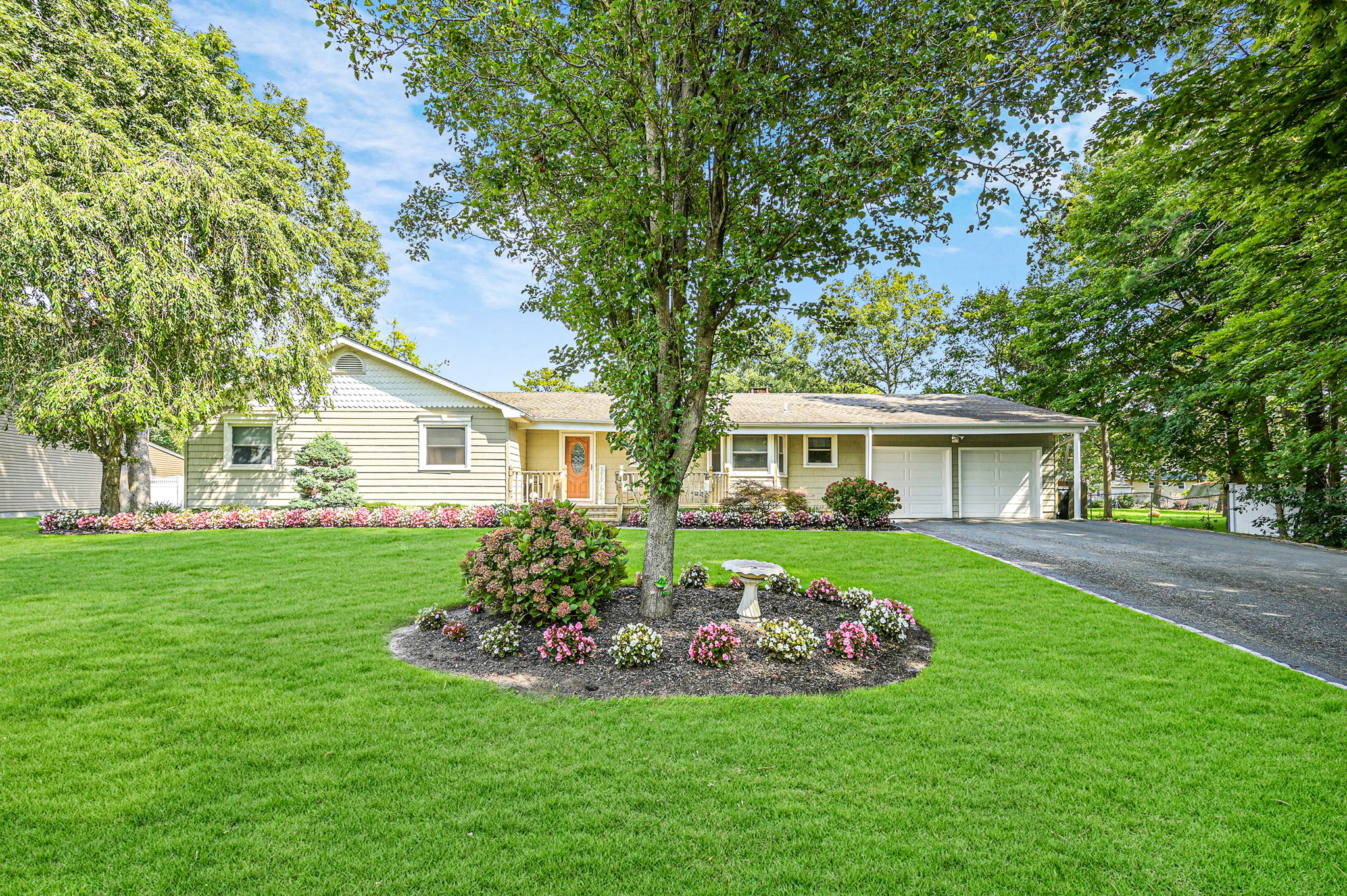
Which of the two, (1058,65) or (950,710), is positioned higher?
(1058,65)

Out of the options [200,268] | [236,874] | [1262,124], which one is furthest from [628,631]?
[200,268]

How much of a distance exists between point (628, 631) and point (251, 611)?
13.7 ft

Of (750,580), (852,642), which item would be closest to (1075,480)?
(750,580)

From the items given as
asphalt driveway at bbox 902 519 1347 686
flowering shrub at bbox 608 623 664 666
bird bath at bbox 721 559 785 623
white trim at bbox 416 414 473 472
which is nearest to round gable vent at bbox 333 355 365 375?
white trim at bbox 416 414 473 472

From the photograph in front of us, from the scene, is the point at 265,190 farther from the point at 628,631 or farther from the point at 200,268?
the point at 628,631

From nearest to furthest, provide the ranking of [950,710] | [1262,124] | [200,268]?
[950,710] < [1262,124] < [200,268]

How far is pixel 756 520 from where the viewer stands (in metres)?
12.7

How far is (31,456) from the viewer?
18.0m

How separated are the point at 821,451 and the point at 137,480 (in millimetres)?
17232

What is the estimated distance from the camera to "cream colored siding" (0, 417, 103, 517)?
56.5 feet

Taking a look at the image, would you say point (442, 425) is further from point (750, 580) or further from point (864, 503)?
point (750, 580)

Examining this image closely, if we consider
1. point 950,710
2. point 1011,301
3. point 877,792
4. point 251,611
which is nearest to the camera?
point 877,792

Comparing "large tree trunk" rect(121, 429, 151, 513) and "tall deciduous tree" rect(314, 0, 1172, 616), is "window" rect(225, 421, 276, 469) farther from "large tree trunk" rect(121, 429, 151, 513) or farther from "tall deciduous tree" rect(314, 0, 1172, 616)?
"tall deciduous tree" rect(314, 0, 1172, 616)

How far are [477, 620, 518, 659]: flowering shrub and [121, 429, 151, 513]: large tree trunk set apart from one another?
46.2 ft
